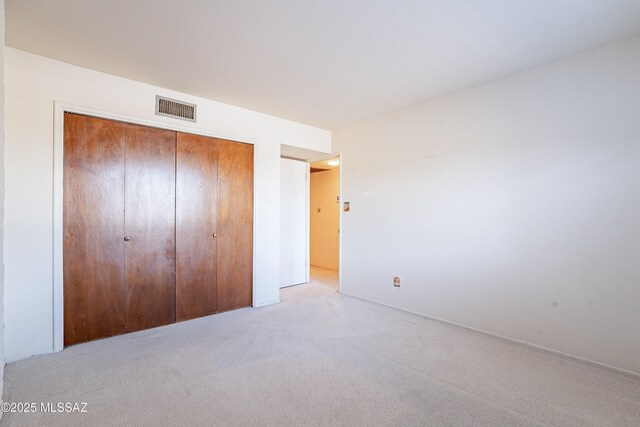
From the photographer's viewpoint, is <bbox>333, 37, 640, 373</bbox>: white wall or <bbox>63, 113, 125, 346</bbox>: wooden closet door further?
<bbox>63, 113, 125, 346</bbox>: wooden closet door

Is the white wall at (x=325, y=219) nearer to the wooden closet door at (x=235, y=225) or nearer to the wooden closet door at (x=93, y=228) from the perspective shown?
the wooden closet door at (x=235, y=225)

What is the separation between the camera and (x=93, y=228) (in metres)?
2.68

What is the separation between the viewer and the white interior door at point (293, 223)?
15.7 ft

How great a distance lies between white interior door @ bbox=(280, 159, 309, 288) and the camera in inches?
188

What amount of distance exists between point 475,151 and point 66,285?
4006 mm

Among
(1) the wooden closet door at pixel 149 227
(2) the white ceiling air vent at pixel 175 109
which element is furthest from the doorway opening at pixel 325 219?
(1) the wooden closet door at pixel 149 227

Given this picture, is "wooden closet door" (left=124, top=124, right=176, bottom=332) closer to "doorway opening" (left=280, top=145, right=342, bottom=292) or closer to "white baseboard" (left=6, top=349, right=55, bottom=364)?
"white baseboard" (left=6, top=349, right=55, bottom=364)

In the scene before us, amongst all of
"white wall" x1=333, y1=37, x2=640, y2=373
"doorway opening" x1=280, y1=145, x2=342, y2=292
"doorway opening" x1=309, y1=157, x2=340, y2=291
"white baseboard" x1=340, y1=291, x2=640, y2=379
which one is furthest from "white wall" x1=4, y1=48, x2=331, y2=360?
"doorway opening" x1=309, y1=157, x2=340, y2=291

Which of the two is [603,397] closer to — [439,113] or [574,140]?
[574,140]

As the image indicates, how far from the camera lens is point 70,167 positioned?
2.56 metres

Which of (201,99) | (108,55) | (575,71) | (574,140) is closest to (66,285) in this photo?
(108,55)

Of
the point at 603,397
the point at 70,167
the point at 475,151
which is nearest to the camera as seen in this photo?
the point at 603,397

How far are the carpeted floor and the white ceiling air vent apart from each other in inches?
87.5

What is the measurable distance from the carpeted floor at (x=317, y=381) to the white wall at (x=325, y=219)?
3381 millimetres
